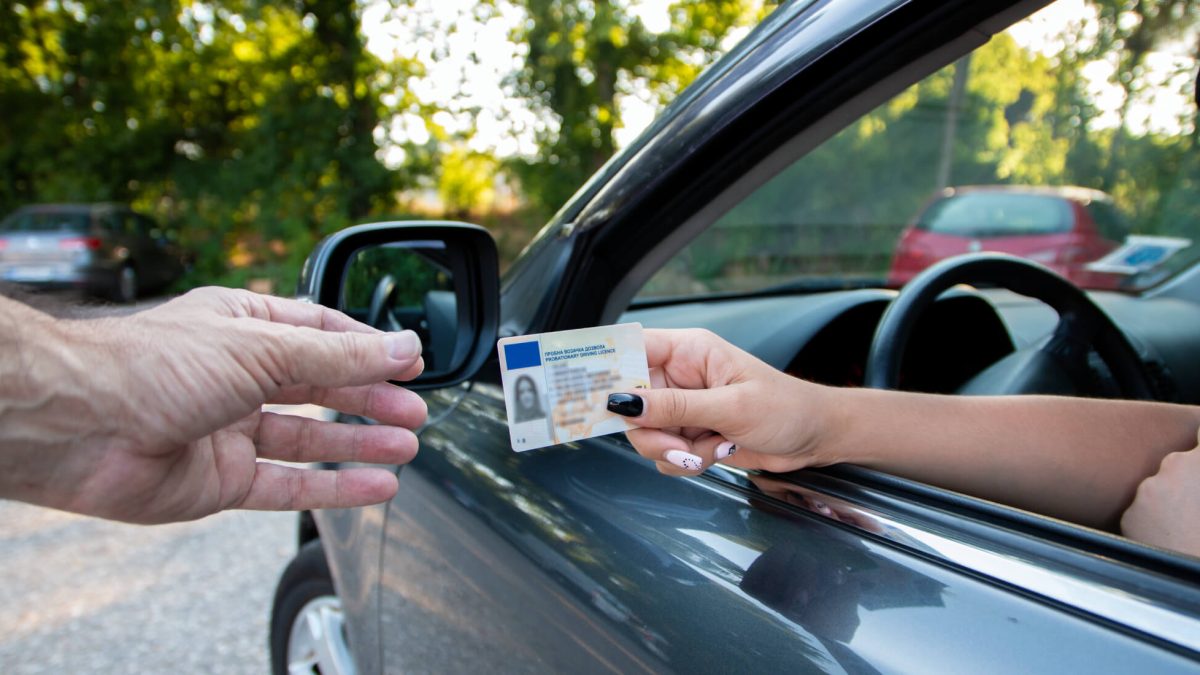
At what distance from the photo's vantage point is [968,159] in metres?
5.12

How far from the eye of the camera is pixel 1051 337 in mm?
1672

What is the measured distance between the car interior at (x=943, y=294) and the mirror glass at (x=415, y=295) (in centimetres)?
34

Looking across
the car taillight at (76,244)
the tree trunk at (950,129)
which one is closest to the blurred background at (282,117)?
the car taillight at (76,244)

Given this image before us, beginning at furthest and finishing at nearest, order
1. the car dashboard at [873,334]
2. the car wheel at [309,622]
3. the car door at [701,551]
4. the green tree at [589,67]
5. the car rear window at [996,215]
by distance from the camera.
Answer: the green tree at [589,67], the car rear window at [996,215], the car wheel at [309,622], the car dashboard at [873,334], the car door at [701,551]

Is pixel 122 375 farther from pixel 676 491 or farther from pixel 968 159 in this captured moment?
pixel 968 159

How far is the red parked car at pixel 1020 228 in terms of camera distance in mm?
3100

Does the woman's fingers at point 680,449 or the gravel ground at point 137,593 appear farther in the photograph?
the gravel ground at point 137,593

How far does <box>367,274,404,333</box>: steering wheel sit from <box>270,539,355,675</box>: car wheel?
0.85 meters

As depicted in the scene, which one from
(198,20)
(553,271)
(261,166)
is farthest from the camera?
(198,20)

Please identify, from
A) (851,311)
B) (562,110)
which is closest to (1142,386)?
(851,311)

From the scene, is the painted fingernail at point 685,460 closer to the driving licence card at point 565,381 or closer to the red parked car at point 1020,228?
the driving licence card at point 565,381

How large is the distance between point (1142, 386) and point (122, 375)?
1.99 metres

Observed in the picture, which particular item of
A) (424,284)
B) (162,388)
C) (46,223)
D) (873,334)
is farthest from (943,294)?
(46,223)

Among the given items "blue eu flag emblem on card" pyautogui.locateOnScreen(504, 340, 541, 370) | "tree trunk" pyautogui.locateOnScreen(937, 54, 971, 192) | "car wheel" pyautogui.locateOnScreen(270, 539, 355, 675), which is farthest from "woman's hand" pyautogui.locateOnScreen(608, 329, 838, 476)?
"tree trunk" pyautogui.locateOnScreen(937, 54, 971, 192)
